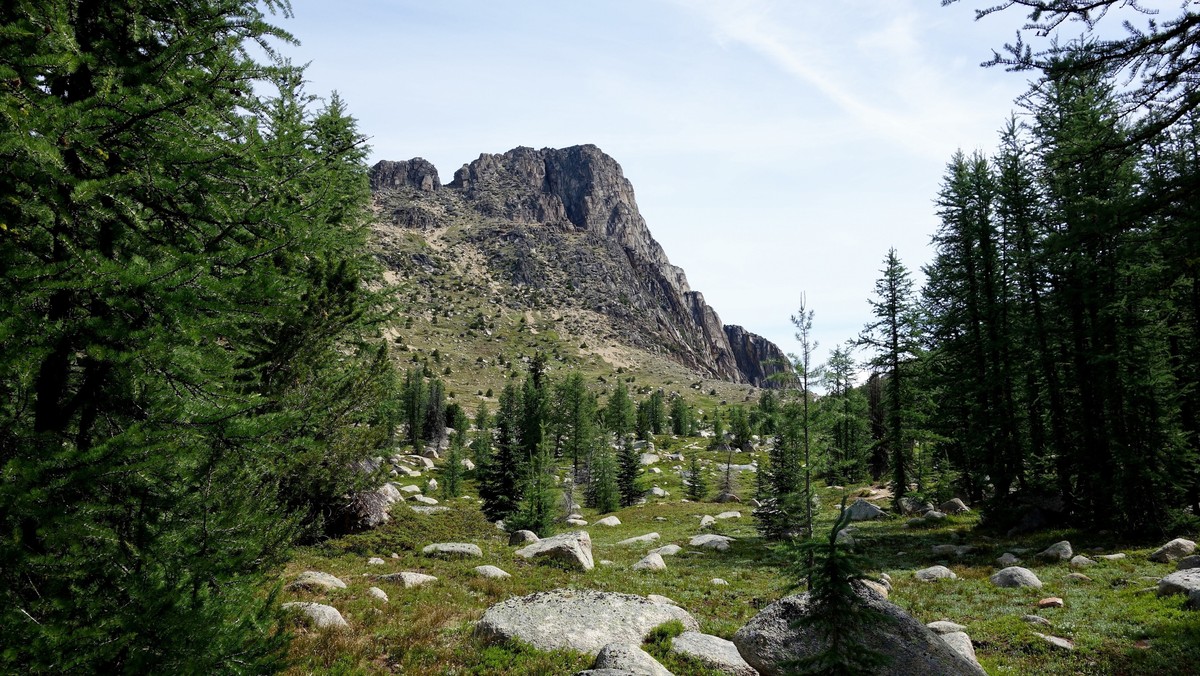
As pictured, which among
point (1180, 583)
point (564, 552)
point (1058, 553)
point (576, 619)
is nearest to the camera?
point (576, 619)

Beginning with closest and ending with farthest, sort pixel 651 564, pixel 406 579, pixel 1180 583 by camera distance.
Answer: pixel 1180 583, pixel 406 579, pixel 651 564

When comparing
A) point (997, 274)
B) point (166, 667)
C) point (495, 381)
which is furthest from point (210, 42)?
point (495, 381)

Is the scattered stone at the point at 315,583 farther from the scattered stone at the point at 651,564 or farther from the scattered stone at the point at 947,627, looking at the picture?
the scattered stone at the point at 947,627

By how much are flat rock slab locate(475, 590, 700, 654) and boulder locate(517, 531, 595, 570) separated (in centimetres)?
714

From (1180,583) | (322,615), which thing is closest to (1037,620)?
(1180,583)

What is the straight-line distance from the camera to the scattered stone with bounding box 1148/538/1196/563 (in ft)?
53.5

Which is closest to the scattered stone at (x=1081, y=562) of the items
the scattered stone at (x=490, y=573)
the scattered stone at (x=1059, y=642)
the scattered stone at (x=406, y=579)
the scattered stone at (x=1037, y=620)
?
the scattered stone at (x=1037, y=620)

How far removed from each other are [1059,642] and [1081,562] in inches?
370

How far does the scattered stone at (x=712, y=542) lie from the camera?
2620 cm

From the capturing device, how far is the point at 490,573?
52.6 feet

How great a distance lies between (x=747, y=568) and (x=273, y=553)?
64.4 feet

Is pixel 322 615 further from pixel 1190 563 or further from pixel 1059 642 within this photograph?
pixel 1190 563

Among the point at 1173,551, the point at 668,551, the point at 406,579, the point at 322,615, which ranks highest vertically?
the point at 1173,551

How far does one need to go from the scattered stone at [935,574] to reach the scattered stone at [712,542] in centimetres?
937
